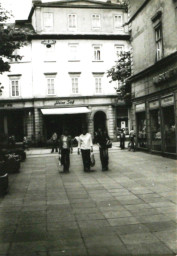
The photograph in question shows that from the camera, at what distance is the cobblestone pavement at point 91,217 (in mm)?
4832

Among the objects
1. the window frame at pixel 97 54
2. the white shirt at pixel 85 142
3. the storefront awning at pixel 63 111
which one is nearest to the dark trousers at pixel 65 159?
the white shirt at pixel 85 142

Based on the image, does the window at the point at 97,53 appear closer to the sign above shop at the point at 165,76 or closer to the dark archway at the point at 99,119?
the dark archway at the point at 99,119

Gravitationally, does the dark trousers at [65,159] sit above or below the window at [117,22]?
below

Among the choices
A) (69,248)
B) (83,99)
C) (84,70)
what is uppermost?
(84,70)

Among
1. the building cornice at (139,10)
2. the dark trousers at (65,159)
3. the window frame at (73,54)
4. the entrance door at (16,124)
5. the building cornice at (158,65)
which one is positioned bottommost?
the dark trousers at (65,159)

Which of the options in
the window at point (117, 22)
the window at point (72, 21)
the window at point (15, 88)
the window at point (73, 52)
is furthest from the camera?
the window at point (117, 22)

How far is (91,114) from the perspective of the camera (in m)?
36.8

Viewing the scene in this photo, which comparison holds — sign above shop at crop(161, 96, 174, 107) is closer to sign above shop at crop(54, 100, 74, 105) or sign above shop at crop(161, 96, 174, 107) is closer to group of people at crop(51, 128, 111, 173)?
group of people at crop(51, 128, 111, 173)

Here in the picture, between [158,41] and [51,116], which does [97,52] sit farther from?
[158,41]

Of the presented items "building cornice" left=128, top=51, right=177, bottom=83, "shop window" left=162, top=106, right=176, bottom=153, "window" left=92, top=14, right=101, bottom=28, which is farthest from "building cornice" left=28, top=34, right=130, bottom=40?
"shop window" left=162, top=106, right=176, bottom=153

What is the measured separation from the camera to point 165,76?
51.6 ft

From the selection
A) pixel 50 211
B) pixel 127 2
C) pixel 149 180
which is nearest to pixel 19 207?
pixel 50 211

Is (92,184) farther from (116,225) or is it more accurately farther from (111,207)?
(116,225)

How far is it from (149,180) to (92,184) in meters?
1.73
